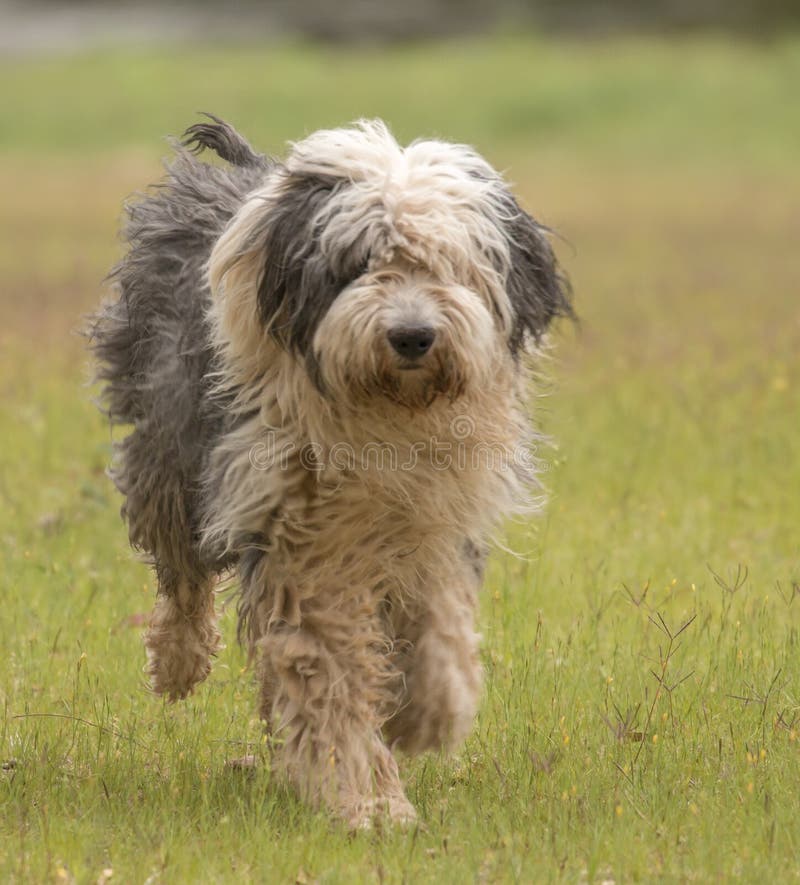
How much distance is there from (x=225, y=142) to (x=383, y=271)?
171 cm

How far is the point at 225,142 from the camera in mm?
6320

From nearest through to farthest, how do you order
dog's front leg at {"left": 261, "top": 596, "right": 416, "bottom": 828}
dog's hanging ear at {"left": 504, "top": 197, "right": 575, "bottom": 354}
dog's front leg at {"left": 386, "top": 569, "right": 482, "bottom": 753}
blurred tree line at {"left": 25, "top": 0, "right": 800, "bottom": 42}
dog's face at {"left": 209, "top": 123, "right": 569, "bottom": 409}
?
1. dog's face at {"left": 209, "top": 123, "right": 569, "bottom": 409}
2. dog's front leg at {"left": 261, "top": 596, "right": 416, "bottom": 828}
3. dog's hanging ear at {"left": 504, "top": 197, "right": 575, "bottom": 354}
4. dog's front leg at {"left": 386, "top": 569, "right": 482, "bottom": 753}
5. blurred tree line at {"left": 25, "top": 0, "right": 800, "bottom": 42}

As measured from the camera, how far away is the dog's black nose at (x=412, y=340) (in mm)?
4652

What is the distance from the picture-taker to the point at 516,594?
7.05m

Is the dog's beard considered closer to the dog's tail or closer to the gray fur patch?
the gray fur patch

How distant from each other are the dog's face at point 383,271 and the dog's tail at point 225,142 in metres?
1.02

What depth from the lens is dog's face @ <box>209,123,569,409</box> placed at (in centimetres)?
474

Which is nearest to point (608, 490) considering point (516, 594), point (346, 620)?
point (516, 594)

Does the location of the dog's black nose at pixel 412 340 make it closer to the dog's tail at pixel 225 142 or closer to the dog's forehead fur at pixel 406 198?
the dog's forehead fur at pixel 406 198

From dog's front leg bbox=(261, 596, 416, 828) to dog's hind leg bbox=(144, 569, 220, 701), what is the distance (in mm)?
1128

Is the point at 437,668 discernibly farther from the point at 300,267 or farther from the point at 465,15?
the point at 465,15

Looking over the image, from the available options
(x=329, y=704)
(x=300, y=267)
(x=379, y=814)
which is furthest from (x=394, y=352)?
(x=379, y=814)

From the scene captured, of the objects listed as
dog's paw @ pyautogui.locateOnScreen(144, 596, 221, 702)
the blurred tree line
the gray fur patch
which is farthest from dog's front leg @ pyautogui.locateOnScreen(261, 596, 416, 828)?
the blurred tree line

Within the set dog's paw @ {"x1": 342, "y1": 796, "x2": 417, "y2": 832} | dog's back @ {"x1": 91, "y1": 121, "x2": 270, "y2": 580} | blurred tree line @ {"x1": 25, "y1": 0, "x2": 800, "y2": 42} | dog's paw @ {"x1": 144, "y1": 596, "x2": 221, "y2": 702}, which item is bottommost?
dog's paw @ {"x1": 144, "y1": 596, "x2": 221, "y2": 702}
